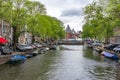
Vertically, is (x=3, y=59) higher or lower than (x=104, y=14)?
lower

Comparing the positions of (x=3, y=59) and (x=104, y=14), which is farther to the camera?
(x=104, y=14)

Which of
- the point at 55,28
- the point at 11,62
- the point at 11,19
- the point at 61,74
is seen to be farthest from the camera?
the point at 55,28

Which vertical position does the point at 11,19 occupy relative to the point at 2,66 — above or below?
above

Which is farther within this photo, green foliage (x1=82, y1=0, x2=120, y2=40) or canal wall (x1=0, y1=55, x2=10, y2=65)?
green foliage (x1=82, y1=0, x2=120, y2=40)

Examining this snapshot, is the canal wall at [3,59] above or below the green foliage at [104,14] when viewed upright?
below

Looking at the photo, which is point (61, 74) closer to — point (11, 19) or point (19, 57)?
point (19, 57)

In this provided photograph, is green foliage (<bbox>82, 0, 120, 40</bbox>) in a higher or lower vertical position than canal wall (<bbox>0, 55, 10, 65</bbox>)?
higher

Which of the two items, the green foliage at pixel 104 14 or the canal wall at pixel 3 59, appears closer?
the canal wall at pixel 3 59

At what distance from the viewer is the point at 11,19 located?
193ft

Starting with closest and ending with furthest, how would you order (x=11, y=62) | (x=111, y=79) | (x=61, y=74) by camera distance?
(x=111, y=79), (x=61, y=74), (x=11, y=62)

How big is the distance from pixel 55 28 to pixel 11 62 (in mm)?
85405

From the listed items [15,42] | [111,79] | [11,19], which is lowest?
[111,79]

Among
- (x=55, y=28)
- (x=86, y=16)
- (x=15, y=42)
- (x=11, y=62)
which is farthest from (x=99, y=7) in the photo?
(x=55, y=28)

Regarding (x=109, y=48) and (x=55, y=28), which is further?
(x=55, y=28)
